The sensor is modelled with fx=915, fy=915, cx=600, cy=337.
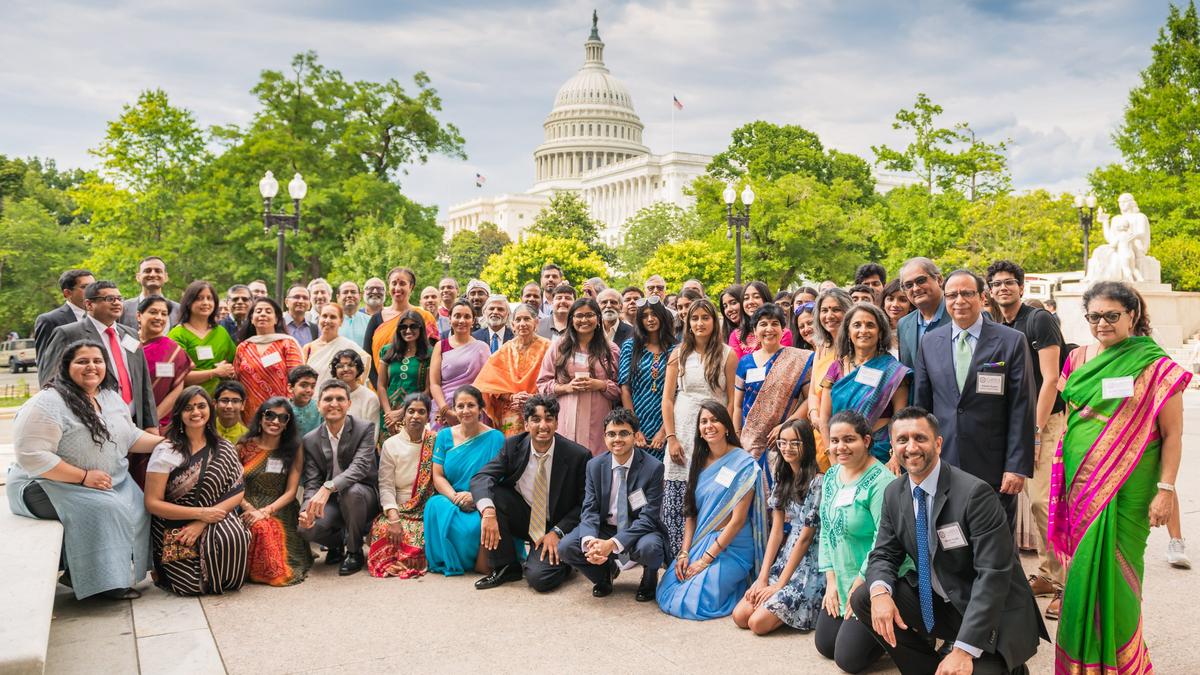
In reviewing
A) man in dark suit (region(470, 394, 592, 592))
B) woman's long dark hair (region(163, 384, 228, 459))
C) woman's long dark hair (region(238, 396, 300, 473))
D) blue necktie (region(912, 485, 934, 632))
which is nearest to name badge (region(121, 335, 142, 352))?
woman's long dark hair (region(163, 384, 228, 459))

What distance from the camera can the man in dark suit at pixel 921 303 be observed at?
5.17m

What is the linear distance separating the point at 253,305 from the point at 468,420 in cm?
232

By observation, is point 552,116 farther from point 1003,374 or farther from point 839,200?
point 1003,374

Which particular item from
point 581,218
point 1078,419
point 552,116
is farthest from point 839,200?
point 552,116

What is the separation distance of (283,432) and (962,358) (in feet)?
14.3

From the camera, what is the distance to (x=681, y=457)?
5.96 meters

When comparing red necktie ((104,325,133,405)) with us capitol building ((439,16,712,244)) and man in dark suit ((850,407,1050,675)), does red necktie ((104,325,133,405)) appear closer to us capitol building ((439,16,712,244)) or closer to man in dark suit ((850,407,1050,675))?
man in dark suit ((850,407,1050,675))

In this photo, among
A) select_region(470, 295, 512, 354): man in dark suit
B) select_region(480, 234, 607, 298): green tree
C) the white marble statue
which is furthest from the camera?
select_region(480, 234, 607, 298): green tree

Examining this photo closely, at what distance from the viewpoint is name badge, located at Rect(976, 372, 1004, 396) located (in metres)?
4.57

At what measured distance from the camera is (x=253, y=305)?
7.36 m

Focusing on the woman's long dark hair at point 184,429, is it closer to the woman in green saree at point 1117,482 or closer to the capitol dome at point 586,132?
the woman in green saree at point 1117,482

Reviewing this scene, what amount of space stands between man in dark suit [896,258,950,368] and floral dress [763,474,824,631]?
0.98m

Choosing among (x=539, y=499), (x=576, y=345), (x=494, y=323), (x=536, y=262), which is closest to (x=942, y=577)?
(x=539, y=499)

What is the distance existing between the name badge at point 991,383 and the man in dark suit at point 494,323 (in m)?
4.24
